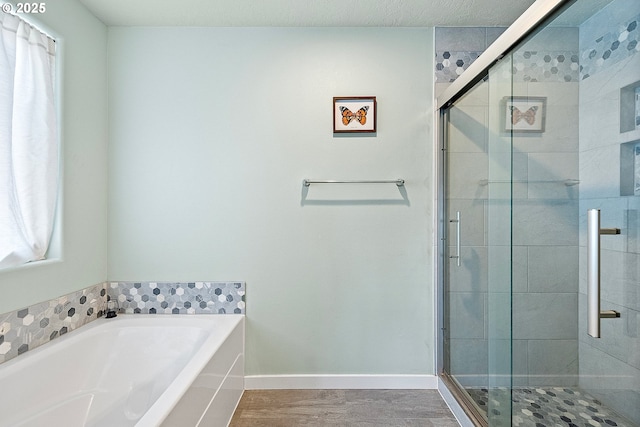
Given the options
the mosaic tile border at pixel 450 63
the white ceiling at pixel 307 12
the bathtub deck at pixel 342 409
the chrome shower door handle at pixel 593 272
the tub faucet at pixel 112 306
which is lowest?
the bathtub deck at pixel 342 409

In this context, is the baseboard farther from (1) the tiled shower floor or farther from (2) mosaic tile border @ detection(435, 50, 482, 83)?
(2) mosaic tile border @ detection(435, 50, 482, 83)

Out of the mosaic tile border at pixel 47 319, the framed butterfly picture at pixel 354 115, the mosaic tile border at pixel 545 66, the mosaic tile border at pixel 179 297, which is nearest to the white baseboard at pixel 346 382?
the mosaic tile border at pixel 179 297

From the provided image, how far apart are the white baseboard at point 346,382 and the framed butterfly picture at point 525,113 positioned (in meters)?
1.65

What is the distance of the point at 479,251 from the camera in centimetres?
174

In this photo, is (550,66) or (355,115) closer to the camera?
(550,66)

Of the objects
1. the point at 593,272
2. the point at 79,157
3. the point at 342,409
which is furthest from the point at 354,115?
the point at 342,409

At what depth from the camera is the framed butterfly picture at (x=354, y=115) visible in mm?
2229

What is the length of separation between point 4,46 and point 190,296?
1.58 m

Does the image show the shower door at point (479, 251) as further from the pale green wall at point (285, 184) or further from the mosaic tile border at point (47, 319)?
the mosaic tile border at point (47, 319)

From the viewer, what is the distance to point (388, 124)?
225cm

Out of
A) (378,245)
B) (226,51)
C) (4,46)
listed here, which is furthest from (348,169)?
(4,46)

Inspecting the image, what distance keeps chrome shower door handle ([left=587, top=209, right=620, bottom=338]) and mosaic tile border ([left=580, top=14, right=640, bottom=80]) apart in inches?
22.2

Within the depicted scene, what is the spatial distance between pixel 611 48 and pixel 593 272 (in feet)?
2.61

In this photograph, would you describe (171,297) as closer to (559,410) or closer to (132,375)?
(132,375)
